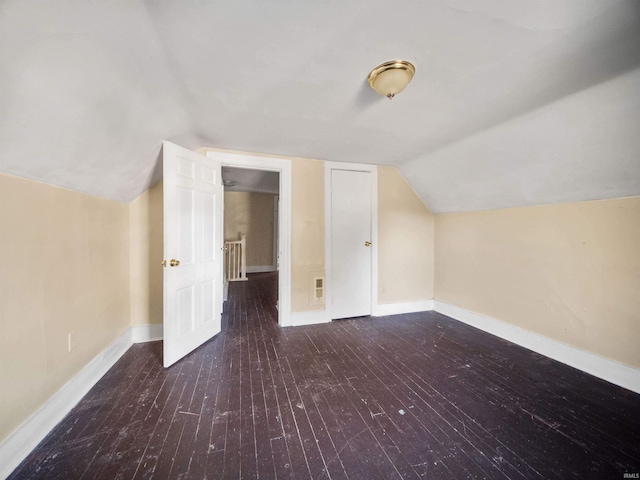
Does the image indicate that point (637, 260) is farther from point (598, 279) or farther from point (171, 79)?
point (171, 79)

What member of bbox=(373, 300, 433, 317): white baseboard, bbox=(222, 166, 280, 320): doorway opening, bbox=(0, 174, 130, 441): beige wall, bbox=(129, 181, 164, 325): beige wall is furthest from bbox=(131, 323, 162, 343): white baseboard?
bbox=(222, 166, 280, 320): doorway opening

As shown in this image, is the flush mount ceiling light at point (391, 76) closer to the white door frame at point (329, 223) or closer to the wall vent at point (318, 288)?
the white door frame at point (329, 223)

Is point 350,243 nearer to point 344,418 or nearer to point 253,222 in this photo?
point 344,418

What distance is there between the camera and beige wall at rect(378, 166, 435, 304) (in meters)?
3.35

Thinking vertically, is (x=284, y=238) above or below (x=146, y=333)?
above

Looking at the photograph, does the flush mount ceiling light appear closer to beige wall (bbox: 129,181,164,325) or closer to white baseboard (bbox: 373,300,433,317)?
beige wall (bbox: 129,181,164,325)

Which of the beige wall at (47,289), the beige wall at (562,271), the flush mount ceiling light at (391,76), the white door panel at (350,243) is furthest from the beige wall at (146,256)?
the beige wall at (562,271)

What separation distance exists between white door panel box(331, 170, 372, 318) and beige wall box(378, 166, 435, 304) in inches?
8.7

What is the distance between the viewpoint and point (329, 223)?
3105 mm

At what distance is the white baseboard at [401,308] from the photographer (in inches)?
132

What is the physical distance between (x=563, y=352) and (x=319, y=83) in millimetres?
3120

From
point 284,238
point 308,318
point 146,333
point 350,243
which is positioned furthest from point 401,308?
point 146,333

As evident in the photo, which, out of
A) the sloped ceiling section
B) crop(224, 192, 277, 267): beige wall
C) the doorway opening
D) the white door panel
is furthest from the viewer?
crop(224, 192, 277, 267): beige wall

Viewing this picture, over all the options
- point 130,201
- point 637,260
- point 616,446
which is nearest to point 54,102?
point 130,201
